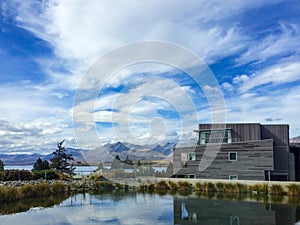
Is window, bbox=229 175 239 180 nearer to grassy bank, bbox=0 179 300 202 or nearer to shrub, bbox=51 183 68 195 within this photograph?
grassy bank, bbox=0 179 300 202

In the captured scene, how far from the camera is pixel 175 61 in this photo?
26.5 m

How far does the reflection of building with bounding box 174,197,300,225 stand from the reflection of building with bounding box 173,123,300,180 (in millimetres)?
5118

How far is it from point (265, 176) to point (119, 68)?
12554mm

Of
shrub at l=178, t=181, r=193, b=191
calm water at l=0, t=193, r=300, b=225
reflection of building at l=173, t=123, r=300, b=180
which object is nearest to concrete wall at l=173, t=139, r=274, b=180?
reflection of building at l=173, t=123, r=300, b=180

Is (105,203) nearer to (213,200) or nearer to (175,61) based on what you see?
(213,200)

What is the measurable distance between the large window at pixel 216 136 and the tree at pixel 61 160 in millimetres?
13516

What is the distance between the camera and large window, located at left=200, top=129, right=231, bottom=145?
22953 mm

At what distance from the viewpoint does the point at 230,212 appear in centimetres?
1414

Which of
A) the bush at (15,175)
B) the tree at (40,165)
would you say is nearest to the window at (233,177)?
the bush at (15,175)

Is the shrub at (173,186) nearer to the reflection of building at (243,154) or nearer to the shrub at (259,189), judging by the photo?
the reflection of building at (243,154)

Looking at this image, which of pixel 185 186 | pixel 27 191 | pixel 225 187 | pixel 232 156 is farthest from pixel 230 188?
pixel 27 191

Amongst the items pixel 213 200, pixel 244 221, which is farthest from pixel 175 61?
pixel 244 221

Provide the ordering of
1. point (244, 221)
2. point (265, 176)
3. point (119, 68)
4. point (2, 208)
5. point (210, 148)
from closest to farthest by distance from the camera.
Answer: point (244, 221), point (2, 208), point (265, 176), point (210, 148), point (119, 68)

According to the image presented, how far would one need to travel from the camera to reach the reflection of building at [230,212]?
41.2ft
